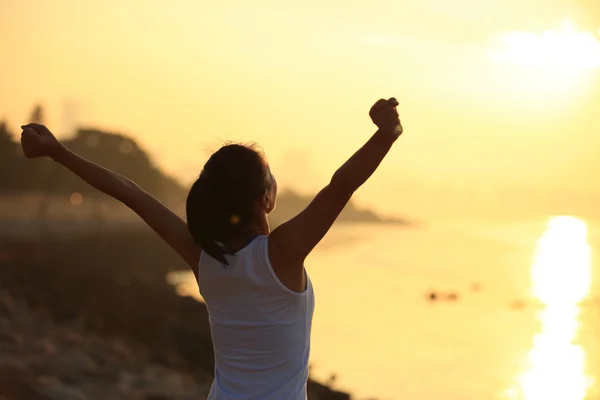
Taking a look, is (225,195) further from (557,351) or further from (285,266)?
(557,351)

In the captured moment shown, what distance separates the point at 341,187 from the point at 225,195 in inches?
14.8

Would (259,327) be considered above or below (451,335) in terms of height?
below

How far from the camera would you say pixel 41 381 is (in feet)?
27.5

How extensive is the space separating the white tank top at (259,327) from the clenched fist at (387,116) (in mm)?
448

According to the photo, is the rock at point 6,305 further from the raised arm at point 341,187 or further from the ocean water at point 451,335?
the raised arm at point 341,187

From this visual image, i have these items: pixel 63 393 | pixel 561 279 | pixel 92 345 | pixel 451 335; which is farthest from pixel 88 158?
pixel 63 393

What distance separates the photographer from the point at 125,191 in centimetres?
263

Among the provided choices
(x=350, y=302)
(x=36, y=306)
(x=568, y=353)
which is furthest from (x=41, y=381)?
(x=350, y=302)

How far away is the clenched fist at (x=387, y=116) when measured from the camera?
2.13m

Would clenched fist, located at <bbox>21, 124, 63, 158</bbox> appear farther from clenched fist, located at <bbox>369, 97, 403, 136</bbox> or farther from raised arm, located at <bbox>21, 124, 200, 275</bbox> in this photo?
clenched fist, located at <bbox>369, 97, 403, 136</bbox>

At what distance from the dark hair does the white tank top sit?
7 centimetres

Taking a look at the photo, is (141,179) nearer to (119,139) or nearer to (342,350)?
(119,139)

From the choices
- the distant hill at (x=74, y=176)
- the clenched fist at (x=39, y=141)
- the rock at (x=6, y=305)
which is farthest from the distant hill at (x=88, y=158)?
the clenched fist at (x=39, y=141)

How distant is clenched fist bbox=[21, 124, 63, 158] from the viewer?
107 inches
